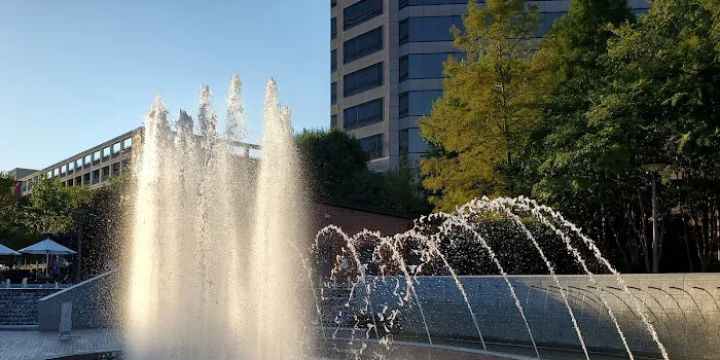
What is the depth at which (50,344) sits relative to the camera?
54.2 feet

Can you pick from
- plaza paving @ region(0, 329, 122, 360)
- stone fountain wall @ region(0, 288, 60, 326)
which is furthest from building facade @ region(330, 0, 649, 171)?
plaza paving @ region(0, 329, 122, 360)

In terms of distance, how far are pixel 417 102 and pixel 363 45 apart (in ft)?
25.2

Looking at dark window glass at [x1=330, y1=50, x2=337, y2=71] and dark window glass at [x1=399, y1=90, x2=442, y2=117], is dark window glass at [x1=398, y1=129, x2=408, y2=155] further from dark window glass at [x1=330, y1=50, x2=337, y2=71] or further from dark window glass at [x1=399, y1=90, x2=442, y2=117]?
dark window glass at [x1=330, y1=50, x2=337, y2=71]

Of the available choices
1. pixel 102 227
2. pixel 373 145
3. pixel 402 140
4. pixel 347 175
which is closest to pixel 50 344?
pixel 102 227

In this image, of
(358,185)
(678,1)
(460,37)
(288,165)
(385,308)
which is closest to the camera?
(288,165)

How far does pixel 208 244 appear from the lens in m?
13.2

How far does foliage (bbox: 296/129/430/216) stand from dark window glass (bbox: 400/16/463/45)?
9.63 m

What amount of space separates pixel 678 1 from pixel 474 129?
6.84 meters

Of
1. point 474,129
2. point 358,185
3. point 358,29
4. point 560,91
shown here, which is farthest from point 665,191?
point 358,29

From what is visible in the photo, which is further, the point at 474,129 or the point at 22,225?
the point at 22,225

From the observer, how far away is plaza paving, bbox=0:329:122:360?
14570mm

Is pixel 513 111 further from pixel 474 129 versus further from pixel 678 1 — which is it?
pixel 678 1

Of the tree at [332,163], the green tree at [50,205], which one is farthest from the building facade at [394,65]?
the green tree at [50,205]

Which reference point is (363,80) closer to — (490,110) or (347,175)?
(347,175)
